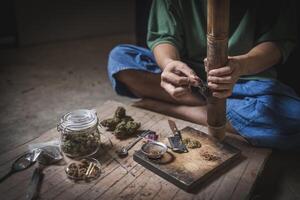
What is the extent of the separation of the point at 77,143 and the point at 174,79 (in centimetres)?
50

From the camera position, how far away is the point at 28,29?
3887mm

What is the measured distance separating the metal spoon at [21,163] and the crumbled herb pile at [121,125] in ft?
1.23

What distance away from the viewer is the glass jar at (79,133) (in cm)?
146

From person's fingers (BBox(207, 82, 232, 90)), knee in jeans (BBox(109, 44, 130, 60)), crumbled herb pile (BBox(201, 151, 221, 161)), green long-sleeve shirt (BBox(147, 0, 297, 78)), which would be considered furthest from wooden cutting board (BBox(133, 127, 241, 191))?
knee in jeans (BBox(109, 44, 130, 60))

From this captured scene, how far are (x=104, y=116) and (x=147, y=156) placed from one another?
Result: 1.59 feet

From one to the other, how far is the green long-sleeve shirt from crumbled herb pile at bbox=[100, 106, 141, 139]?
46 cm

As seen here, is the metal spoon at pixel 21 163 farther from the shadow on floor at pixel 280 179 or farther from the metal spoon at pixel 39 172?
the shadow on floor at pixel 280 179

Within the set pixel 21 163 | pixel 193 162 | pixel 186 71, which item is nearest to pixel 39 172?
pixel 21 163

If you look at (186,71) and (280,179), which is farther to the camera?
(280,179)

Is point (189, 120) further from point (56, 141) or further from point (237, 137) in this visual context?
point (56, 141)

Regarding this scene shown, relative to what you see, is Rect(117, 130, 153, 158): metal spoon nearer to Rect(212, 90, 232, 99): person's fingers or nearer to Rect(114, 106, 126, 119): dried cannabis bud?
Rect(114, 106, 126, 119): dried cannabis bud

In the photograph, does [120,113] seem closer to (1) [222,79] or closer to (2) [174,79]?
(2) [174,79]

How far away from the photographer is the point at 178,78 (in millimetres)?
1588

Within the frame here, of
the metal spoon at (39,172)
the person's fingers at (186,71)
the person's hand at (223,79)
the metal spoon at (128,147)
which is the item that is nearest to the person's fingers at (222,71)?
the person's hand at (223,79)
